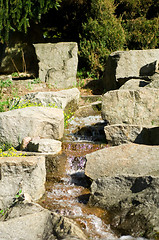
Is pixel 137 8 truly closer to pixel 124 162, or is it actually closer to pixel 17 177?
pixel 124 162

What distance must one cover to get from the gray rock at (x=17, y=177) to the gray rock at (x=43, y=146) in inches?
40.8

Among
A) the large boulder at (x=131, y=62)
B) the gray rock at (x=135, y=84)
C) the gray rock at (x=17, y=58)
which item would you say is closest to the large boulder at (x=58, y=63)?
the large boulder at (x=131, y=62)

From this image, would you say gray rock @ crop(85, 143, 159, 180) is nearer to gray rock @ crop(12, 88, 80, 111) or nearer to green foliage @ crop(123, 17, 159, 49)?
gray rock @ crop(12, 88, 80, 111)

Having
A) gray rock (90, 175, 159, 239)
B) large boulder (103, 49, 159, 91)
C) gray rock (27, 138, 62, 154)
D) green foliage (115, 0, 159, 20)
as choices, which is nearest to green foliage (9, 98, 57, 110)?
gray rock (27, 138, 62, 154)

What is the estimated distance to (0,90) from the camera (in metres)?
9.61

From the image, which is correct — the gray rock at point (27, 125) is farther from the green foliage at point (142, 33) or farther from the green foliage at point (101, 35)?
the green foliage at point (142, 33)

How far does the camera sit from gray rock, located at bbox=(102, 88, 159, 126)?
645cm

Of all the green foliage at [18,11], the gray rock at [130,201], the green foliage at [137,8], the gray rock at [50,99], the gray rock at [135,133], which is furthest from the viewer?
the green foliage at [137,8]

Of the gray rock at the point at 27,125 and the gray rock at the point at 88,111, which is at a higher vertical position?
the gray rock at the point at 27,125

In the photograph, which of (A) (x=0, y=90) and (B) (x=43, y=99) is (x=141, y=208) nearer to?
(B) (x=43, y=99)

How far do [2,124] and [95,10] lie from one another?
8.06 metres

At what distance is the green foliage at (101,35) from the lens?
12.0m

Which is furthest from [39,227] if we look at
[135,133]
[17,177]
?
[135,133]

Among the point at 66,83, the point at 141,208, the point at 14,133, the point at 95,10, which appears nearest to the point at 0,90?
the point at 66,83
